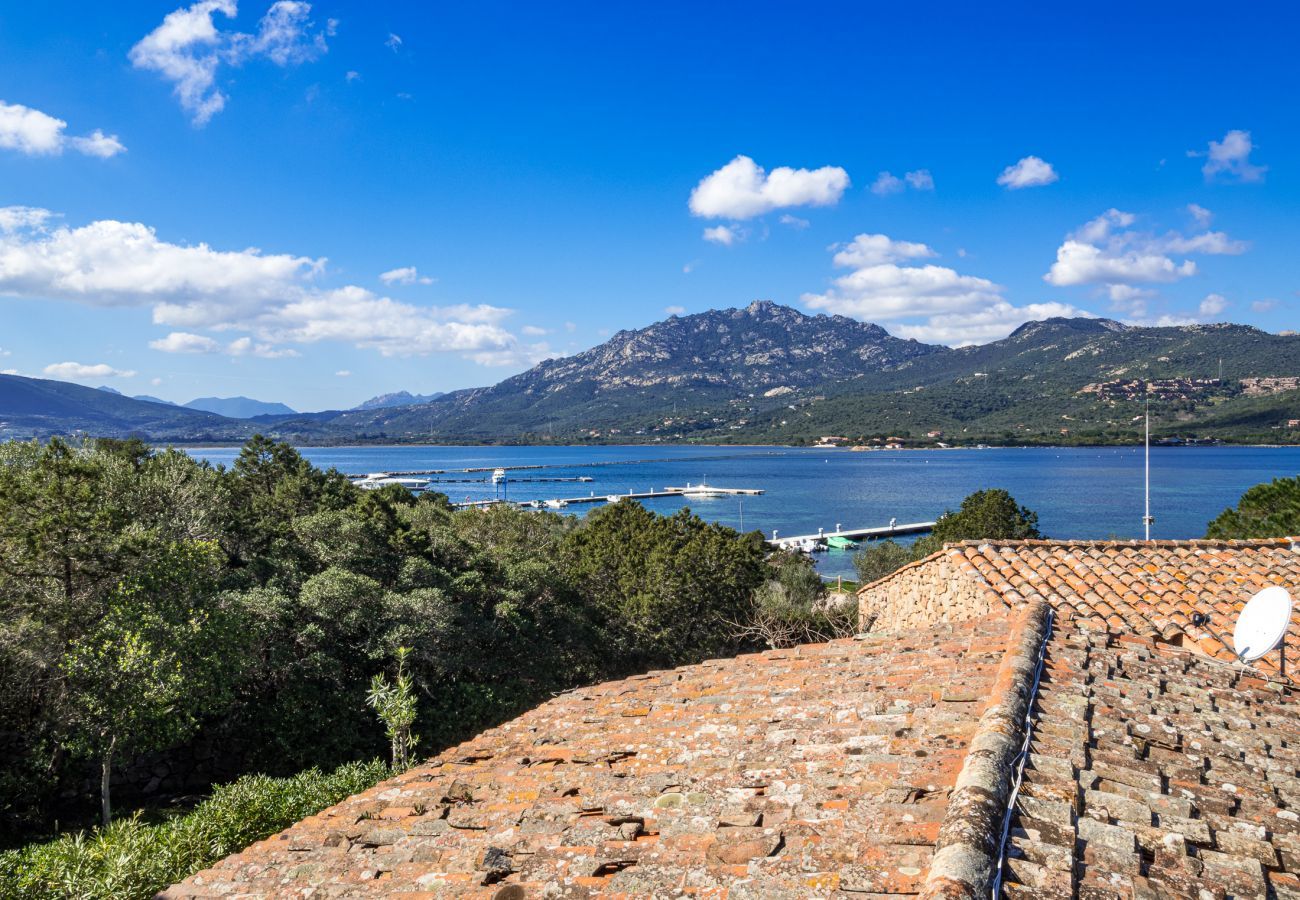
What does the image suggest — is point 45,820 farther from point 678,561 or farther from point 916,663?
point 678,561

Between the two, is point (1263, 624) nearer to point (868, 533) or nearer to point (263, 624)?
point (263, 624)

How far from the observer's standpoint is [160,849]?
7.11m

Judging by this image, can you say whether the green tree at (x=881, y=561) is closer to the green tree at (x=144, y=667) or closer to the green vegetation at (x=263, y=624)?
Answer: the green vegetation at (x=263, y=624)

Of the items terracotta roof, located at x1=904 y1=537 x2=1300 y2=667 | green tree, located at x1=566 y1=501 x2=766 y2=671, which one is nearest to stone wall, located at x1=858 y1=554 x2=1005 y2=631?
terracotta roof, located at x1=904 y1=537 x2=1300 y2=667

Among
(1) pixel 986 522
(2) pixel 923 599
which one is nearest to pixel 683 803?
(2) pixel 923 599

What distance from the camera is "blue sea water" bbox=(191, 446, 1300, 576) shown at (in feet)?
307

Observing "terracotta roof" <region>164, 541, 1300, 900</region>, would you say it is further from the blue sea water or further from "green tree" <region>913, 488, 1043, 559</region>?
the blue sea water

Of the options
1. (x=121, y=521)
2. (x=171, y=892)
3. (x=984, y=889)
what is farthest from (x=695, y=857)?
(x=121, y=521)

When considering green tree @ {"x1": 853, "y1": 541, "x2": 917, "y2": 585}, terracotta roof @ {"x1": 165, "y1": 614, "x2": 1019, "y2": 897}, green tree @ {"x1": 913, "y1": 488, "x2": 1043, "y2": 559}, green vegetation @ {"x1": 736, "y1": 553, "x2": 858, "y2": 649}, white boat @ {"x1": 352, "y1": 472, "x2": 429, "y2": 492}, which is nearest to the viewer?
terracotta roof @ {"x1": 165, "y1": 614, "x2": 1019, "y2": 897}

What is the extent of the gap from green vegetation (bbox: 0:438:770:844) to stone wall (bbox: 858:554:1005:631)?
779cm

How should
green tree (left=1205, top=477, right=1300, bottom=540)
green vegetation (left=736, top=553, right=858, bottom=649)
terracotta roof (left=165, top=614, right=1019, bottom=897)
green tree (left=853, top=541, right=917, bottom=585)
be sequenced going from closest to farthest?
terracotta roof (left=165, top=614, right=1019, bottom=897)
green vegetation (left=736, top=553, right=858, bottom=649)
green tree (left=1205, top=477, right=1300, bottom=540)
green tree (left=853, top=541, right=917, bottom=585)

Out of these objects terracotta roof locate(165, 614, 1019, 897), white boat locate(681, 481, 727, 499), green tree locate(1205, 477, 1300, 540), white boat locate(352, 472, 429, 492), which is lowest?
white boat locate(681, 481, 727, 499)

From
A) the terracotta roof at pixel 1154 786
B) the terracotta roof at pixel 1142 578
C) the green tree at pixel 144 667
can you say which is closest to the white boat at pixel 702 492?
the green tree at pixel 144 667

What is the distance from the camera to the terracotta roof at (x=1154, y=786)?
271 cm
